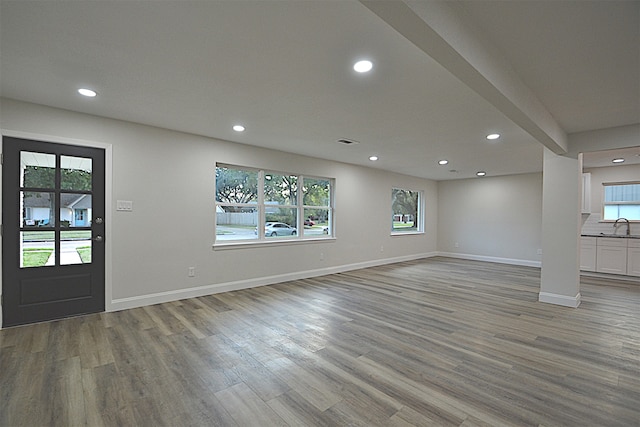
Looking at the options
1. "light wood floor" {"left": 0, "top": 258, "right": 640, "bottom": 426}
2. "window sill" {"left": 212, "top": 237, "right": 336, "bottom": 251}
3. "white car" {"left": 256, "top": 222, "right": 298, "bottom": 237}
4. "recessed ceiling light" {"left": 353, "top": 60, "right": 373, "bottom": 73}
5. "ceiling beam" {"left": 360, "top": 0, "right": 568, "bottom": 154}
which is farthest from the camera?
"white car" {"left": 256, "top": 222, "right": 298, "bottom": 237}

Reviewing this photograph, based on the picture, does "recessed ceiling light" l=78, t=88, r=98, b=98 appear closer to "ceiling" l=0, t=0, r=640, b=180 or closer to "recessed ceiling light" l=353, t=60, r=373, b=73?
"ceiling" l=0, t=0, r=640, b=180

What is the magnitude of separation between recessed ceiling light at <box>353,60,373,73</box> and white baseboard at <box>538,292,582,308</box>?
4.13 meters

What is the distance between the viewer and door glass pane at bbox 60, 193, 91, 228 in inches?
136

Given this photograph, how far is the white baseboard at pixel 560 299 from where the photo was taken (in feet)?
13.3

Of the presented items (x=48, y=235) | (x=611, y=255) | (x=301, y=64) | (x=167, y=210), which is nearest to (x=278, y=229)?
(x=167, y=210)

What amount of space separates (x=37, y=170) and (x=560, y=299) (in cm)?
676

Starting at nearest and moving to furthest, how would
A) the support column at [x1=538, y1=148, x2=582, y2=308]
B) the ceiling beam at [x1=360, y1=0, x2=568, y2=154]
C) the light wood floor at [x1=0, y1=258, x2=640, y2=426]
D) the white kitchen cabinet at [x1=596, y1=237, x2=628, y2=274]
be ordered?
the ceiling beam at [x1=360, y1=0, x2=568, y2=154], the light wood floor at [x1=0, y1=258, x2=640, y2=426], the support column at [x1=538, y1=148, x2=582, y2=308], the white kitchen cabinet at [x1=596, y1=237, x2=628, y2=274]

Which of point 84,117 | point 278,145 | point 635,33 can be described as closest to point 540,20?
point 635,33

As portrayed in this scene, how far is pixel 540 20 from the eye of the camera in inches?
68.8

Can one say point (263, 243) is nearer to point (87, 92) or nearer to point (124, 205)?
point (124, 205)

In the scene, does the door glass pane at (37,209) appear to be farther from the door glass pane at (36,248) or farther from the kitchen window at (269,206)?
the kitchen window at (269,206)

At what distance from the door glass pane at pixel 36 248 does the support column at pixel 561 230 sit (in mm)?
6361

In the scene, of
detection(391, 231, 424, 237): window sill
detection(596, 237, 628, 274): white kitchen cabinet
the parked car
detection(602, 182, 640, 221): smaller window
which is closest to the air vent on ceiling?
the parked car

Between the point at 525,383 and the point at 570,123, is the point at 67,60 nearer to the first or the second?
the point at 525,383
